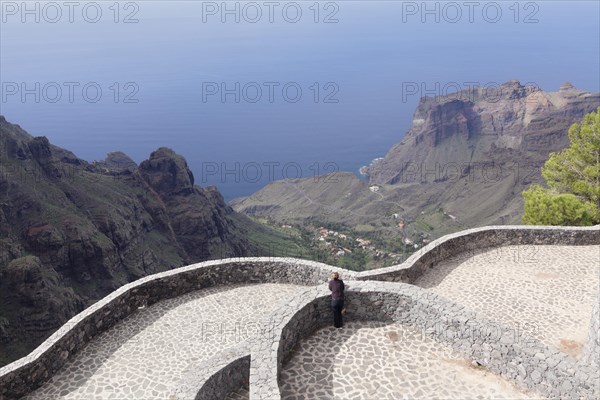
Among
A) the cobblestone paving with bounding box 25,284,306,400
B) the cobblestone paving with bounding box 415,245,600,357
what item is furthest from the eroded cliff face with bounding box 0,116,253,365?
the cobblestone paving with bounding box 415,245,600,357

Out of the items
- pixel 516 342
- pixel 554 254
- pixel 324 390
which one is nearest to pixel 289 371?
pixel 324 390

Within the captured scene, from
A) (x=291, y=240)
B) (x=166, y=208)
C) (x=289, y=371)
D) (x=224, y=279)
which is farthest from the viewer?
(x=291, y=240)

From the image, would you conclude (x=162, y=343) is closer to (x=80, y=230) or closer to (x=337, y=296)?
(x=337, y=296)

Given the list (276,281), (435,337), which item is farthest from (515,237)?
(435,337)

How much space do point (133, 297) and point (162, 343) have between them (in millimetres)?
2863

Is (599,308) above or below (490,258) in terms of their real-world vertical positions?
above

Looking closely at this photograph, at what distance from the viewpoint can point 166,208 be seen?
110 m

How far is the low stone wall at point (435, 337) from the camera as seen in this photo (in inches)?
413

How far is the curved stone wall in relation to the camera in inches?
483

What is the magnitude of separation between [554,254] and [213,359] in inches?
667

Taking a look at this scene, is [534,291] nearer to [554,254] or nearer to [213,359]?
[554,254]

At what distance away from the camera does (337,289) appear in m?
13.1

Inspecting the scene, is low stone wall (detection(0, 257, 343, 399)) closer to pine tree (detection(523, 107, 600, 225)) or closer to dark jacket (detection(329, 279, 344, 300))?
dark jacket (detection(329, 279, 344, 300))

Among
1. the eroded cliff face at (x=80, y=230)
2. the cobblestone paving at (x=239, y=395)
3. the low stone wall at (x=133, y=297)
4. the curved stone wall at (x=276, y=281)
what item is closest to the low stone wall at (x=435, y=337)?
the curved stone wall at (x=276, y=281)
